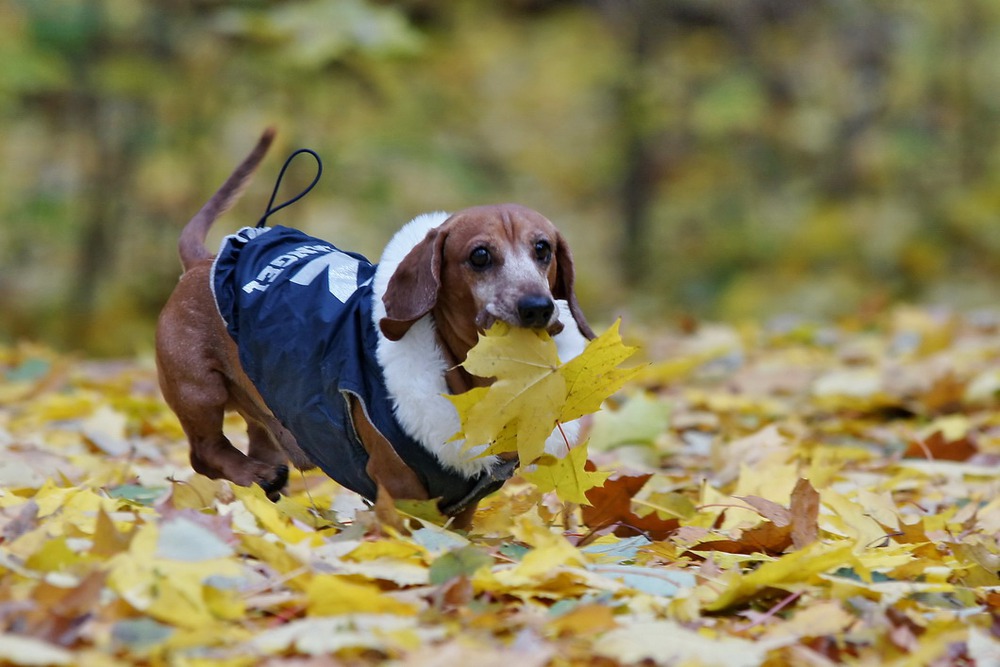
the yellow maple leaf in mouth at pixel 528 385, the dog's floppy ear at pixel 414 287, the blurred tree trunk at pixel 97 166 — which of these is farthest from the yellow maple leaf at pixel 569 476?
the blurred tree trunk at pixel 97 166

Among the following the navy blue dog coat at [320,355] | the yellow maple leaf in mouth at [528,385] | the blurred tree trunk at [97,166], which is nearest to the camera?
Result: the yellow maple leaf in mouth at [528,385]

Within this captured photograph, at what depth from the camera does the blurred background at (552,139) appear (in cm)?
809

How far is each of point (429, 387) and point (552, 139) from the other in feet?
22.2

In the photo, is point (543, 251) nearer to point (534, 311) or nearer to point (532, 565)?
point (534, 311)

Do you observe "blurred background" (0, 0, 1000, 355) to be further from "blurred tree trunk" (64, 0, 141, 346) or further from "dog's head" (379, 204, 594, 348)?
"dog's head" (379, 204, 594, 348)

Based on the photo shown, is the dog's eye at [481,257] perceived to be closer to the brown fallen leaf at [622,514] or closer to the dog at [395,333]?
the dog at [395,333]

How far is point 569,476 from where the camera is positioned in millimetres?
2400

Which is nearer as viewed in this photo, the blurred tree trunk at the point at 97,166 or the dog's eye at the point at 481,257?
the dog's eye at the point at 481,257

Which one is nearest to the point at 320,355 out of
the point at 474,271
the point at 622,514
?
the point at 474,271

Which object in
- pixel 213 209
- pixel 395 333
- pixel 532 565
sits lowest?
pixel 532 565

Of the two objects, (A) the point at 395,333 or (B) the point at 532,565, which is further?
(A) the point at 395,333

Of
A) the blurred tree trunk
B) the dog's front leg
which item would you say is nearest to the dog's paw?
the dog's front leg

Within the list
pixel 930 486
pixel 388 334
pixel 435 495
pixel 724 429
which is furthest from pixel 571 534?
pixel 724 429

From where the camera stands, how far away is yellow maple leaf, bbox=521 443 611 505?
2391 millimetres
